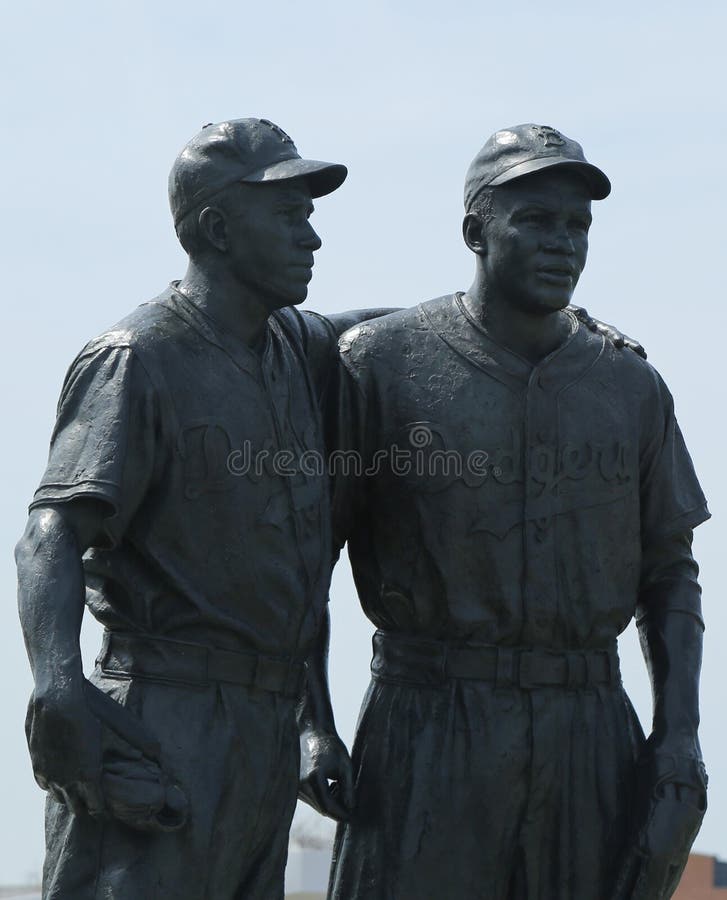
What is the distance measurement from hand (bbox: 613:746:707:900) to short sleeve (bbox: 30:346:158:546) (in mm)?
2275

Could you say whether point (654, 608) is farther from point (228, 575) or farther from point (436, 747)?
point (228, 575)

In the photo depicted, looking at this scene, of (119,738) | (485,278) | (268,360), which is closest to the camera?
(119,738)

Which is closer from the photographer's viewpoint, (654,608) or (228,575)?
(228,575)

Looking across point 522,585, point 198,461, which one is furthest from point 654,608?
point 198,461

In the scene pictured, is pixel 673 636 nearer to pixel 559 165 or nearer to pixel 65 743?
pixel 559 165

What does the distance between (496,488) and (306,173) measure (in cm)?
144

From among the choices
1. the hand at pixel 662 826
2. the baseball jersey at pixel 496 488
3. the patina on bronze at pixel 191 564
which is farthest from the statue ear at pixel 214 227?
the hand at pixel 662 826

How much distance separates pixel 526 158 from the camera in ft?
31.9

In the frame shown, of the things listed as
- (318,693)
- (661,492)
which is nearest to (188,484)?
(318,693)

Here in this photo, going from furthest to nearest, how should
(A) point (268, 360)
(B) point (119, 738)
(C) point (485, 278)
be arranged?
(C) point (485, 278) → (A) point (268, 360) → (B) point (119, 738)

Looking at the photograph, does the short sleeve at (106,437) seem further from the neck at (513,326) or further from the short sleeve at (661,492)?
the short sleeve at (661,492)

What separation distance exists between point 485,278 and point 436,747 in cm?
178

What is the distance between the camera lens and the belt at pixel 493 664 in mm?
9672

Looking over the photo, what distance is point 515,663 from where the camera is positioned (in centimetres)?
967
